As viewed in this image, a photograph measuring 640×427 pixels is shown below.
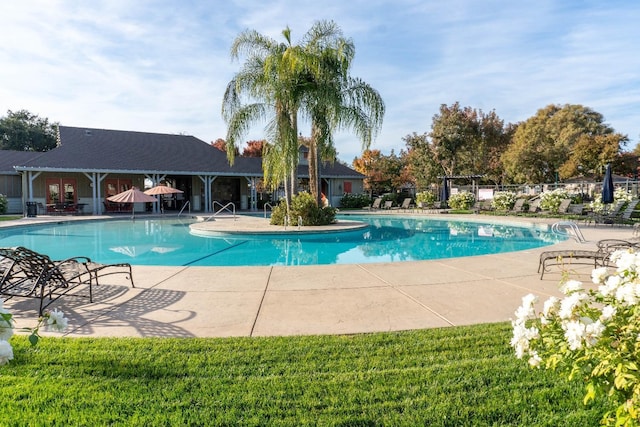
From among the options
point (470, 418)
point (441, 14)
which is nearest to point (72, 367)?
point (470, 418)

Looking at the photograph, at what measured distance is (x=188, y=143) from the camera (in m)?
28.1

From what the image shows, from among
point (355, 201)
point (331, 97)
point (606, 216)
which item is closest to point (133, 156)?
point (355, 201)

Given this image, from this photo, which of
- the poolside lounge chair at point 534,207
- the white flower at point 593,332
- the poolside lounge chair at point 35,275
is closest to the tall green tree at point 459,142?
the poolside lounge chair at point 534,207

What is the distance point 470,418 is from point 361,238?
1122 centimetres

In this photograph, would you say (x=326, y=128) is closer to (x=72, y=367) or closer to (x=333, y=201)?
(x=72, y=367)

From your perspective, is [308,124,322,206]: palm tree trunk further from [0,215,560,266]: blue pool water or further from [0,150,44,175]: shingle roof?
[0,150,44,175]: shingle roof

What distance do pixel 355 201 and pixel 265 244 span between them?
17.3 metres

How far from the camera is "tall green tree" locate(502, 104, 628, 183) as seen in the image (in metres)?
31.5

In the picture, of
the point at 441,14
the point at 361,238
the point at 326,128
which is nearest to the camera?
the point at 441,14

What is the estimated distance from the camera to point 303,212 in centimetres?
1489

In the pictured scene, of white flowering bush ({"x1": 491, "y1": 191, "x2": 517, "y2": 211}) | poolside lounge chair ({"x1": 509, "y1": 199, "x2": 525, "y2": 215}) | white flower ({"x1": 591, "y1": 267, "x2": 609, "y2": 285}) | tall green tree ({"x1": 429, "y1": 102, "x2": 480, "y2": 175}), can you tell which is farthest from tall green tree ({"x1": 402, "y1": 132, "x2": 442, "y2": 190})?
white flower ({"x1": 591, "y1": 267, "x2": 609, "y2": 285})

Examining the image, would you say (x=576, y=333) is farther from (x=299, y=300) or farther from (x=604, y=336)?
(x=299, y=300)

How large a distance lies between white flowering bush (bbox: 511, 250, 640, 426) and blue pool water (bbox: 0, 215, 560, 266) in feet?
23.6

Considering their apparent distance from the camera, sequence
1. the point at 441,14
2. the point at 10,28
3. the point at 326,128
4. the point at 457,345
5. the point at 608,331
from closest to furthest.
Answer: the point at 608,331
the point at 457,345
the point at 10,28
the point at 441,14
the point at 326,128
